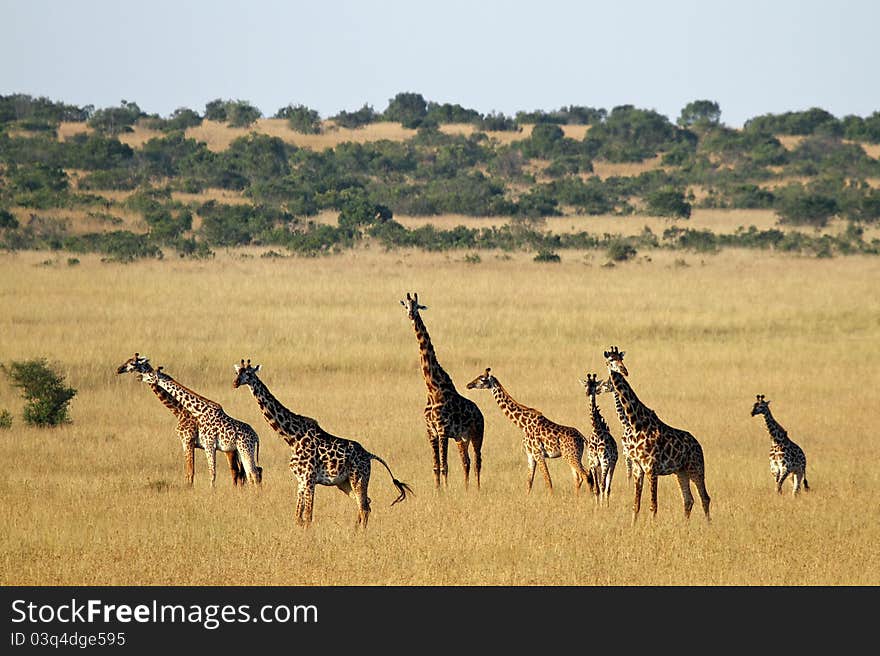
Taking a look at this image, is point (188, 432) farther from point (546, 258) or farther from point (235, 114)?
point (235, 114)

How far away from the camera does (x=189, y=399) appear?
47.5 ft

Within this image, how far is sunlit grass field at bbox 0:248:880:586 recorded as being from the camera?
1202cm


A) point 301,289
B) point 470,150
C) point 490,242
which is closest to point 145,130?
point 470,150

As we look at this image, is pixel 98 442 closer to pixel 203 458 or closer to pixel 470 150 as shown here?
pixel 203 458

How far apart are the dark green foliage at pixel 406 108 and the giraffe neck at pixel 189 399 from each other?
106 m

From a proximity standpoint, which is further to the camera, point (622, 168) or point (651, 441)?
point (622, 168)

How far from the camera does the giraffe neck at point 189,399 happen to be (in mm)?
14297

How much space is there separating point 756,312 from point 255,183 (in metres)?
47.9

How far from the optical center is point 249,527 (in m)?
13.0

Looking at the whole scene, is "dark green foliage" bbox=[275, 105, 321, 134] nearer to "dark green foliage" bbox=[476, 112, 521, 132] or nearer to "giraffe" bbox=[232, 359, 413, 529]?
"dark green foliage" bbox=[476, 112, 521, 132]

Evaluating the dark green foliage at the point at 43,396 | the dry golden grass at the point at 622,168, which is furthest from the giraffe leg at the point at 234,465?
the dry golden grass at the point at 622,168

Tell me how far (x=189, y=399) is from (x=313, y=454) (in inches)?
108

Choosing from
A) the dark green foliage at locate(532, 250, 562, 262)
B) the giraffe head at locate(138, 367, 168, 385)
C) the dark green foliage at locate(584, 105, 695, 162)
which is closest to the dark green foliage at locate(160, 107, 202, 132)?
the dark green foliage at locate(584, 105, 695, 162)

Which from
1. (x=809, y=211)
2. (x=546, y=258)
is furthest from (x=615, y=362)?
(x=809, y=211)
